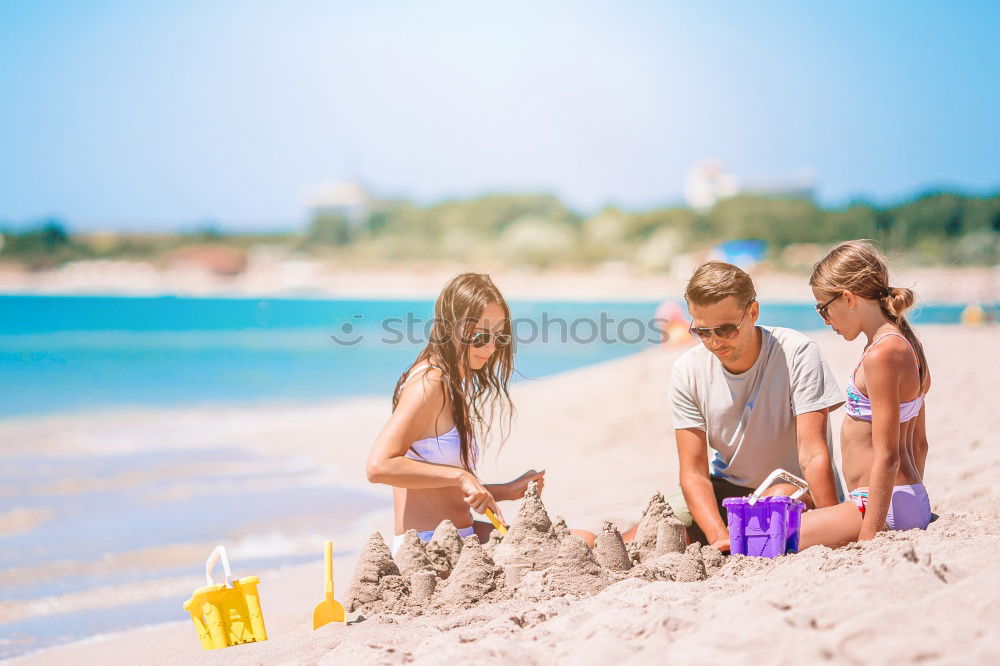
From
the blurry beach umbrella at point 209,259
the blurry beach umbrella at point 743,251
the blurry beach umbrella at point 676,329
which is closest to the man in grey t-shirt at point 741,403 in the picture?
the blurry beach umbrella at point 676,329

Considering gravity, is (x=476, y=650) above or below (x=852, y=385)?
below

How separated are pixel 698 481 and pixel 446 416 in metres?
0.93

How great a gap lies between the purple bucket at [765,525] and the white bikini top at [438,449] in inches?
36.5

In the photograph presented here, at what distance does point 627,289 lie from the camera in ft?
195

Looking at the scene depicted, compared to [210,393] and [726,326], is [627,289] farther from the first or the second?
[726,326]

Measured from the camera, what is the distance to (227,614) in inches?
109

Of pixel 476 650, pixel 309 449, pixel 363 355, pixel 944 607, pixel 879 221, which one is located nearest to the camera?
pixel 944 607

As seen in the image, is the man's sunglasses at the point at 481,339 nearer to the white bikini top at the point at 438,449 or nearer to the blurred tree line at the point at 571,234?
the white bikini top at the point at 438,449

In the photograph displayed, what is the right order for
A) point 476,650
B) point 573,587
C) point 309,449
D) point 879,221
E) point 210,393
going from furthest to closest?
point 879,221
point 210,393
point 309,449
point 573,587
point 476,650

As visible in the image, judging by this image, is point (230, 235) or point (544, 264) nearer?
point (544, 264)

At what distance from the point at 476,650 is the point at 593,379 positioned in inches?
352

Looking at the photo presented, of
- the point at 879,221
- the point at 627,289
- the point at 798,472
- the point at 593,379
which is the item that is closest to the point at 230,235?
the point at 627,289

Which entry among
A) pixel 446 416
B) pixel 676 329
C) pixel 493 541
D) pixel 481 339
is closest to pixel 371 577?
pixel 493 541

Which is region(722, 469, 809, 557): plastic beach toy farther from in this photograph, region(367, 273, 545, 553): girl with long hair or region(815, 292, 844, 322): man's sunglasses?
region(367, 273, 545, 553): girl with long hair
